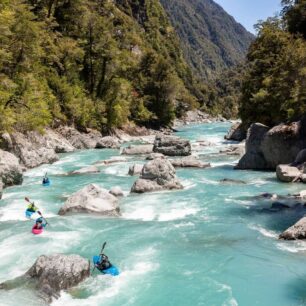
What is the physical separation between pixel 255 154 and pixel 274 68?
16.3 metres

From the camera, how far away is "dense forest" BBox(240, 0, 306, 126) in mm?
37125

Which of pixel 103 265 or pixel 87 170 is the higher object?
pixel 87 170

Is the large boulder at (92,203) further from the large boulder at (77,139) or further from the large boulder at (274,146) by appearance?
the large boulder at (77,139)

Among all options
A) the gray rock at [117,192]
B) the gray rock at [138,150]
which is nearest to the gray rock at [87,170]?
the gray rock at [117,192]

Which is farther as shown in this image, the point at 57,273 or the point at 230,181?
the point at 230,181

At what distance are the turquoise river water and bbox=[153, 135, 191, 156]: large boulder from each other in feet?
45.6

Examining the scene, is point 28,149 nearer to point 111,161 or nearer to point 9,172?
point 111,161

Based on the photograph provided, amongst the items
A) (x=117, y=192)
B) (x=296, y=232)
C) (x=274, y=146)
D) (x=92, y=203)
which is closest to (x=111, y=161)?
(x=117, y=192)

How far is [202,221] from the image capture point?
740 inches

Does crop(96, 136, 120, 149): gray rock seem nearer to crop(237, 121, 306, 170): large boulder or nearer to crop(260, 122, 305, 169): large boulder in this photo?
crop(237, 121, 306, 170): large boulder

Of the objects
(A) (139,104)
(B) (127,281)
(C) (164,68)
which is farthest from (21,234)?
(C) (164,68)

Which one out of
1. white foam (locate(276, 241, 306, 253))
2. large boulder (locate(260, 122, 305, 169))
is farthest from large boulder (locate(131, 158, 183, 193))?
white foam (locate(276, 241, 306, 253))

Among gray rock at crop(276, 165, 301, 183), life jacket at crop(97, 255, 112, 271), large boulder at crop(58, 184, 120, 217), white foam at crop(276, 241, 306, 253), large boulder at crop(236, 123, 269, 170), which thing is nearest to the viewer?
life jacket at crop(97, 255, 112, 271)

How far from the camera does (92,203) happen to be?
19906 millimetres
